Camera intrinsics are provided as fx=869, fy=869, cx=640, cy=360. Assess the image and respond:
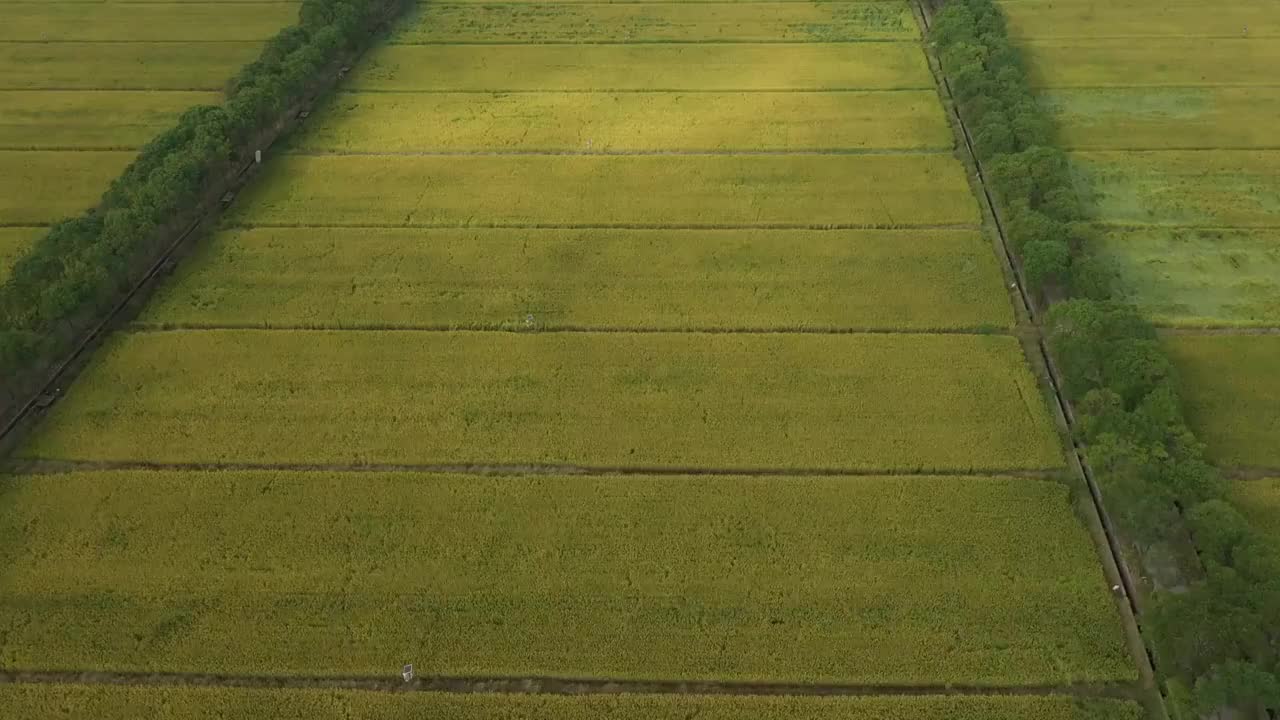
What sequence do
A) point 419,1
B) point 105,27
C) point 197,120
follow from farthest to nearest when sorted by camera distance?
point 419,1
point 105,27
point 197,120

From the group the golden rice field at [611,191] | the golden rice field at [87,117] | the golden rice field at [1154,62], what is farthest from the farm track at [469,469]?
A: the golden rice field at [1154,62]

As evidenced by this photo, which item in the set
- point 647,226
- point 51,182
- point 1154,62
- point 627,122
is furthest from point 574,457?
point 1154,62

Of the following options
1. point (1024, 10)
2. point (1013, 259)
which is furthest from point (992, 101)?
point (1024, 10)

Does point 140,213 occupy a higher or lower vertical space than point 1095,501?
higher

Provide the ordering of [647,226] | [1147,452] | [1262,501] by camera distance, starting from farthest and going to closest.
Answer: [647,226] < [1262,501] < [1147,452]

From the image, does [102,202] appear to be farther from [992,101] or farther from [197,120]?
[992,101]

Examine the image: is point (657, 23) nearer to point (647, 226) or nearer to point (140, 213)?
point (647, 226)

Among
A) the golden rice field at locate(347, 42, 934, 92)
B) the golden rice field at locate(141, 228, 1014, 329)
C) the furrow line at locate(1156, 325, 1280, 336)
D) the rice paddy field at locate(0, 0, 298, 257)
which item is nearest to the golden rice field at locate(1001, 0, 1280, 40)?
the golden rice field at locate(347, 42, 934, 92)
